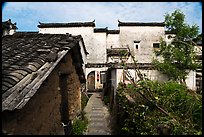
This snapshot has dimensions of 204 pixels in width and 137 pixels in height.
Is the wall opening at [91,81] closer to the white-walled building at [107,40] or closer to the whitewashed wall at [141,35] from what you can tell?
the white-walled building at [107,40]

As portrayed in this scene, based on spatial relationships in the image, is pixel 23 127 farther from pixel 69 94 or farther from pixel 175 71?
pixel 175 71

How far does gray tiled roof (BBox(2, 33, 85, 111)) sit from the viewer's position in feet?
11.6

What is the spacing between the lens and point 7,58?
5066 mm

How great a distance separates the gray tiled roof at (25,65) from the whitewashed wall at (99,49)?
2163cm

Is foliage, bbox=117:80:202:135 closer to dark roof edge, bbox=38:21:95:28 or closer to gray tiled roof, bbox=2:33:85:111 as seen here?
gray tiled roof, bbox=2:33:85:111

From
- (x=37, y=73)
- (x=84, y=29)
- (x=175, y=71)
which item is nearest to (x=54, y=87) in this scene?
(x=37, y=73)

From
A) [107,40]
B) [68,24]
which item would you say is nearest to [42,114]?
[68,24]

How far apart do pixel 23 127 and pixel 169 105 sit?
3.59 meters

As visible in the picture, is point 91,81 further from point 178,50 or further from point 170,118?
point 170,118

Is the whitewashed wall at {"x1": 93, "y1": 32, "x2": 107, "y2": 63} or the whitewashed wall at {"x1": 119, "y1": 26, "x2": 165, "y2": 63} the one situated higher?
the whitewashed wall at {"x1": 119, "y1": 26, "x2": 165, "y2": 63}

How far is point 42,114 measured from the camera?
4.99m

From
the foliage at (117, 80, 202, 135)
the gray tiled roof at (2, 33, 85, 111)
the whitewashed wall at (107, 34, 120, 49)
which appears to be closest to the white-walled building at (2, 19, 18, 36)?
the gray tiled roof at (2, 33, 85, 111)

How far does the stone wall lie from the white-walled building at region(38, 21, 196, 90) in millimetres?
19637

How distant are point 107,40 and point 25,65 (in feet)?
86.5
